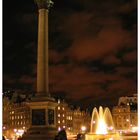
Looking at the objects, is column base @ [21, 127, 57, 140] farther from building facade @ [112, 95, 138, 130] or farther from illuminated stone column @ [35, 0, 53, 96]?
building facade @ [112, 95, 138, 130]

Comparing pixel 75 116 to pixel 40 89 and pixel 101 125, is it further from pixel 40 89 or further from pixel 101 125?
pixel 40 89

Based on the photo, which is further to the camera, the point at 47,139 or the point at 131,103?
the point at 131,103

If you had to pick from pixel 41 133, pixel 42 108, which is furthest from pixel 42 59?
pixel 41 133

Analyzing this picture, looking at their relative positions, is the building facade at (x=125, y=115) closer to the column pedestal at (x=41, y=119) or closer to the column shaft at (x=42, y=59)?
the column shaft at (x=42, y=59)

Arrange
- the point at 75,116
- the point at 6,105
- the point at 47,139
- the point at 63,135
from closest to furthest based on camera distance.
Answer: the point at 63,135 < the point at 47,139 < the point at 6,105 < the point at 75,116

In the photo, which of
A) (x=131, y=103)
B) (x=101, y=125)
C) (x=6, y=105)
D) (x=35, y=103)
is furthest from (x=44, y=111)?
(x=131, y=103)

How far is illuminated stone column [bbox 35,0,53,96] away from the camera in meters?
39.2

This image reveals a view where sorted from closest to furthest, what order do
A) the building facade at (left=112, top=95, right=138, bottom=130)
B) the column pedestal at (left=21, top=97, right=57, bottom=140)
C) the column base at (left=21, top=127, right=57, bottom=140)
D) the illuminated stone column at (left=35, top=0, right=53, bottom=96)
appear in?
the column base at (left=21, top=127, right=57, bottom=140)
the column pedestal at (left=21, top=97, right=57, bottom=140)
the illuminated stone column at (left=35, top=0, right=53, bottom=96)
the building facade at (left=112, top=95, right=138, bottom=130)

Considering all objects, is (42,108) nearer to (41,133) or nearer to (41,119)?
(41,119)

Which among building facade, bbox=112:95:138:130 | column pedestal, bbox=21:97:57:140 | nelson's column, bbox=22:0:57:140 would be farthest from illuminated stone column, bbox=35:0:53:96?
building facade, bbox=112:95:138:130

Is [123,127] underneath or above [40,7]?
underneath

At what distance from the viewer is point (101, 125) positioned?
202 feet

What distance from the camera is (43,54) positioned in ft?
130

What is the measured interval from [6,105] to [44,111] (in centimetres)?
11037
